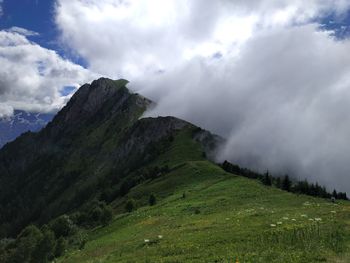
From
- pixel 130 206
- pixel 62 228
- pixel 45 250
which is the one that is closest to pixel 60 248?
→ pixel 45 250

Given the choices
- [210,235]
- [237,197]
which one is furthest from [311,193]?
[210,235]

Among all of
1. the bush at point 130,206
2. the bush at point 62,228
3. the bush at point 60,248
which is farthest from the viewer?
the bush at point 130,206

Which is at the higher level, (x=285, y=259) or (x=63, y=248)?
(x=285, y=259)

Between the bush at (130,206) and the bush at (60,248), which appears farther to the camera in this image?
the bush at (130,206)

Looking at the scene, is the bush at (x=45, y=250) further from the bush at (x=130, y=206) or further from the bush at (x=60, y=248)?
the bush at (x=130, y=206)

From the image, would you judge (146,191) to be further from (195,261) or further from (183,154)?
(195,261)

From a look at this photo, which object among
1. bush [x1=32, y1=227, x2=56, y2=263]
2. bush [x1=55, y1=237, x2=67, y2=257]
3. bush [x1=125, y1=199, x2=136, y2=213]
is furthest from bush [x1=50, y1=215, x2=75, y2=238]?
bush [x1=32, y1=227, x2=56, y2=263]

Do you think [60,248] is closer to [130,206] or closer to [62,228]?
[62,228]

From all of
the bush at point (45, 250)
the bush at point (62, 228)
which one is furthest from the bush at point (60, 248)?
the bush at point (62, 228)

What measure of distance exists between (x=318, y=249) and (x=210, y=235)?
13026 mm

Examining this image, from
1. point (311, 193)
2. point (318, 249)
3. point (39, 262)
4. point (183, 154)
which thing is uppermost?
point (183, 154)

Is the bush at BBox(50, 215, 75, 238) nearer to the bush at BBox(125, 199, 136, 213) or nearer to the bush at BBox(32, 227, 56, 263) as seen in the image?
the bush at BBox(125, 199, 136, 213)

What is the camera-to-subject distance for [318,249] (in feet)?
90.3

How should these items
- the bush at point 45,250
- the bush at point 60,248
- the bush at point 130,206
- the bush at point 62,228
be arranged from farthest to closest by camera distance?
the bush at point 130,206
the bush at point 62,228
the bush at point 60,248
the bush at point 45,250
